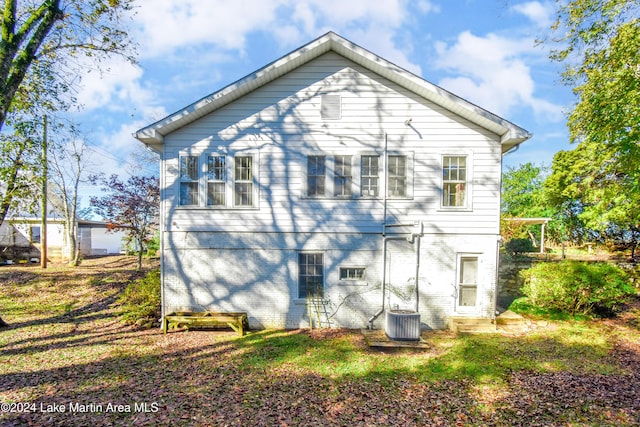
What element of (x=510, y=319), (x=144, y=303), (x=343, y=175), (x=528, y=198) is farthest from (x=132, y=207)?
(x=528, y=198)

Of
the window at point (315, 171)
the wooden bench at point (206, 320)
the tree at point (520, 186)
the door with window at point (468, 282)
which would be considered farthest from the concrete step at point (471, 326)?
the tree at point (520, 186)

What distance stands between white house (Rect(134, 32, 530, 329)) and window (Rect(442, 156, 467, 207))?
1.3 inches

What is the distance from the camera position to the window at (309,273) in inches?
378

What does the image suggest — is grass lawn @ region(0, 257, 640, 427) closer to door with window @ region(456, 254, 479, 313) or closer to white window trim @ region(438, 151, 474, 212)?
door with window @ region(456, 254, 479, 313)

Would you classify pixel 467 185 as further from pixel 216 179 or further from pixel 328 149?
pixel 216 179

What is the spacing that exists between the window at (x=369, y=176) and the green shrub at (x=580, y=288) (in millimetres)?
6529

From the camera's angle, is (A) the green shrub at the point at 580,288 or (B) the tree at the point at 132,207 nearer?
(A) the green shrub at the point at 580,288

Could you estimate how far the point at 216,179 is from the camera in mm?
9617

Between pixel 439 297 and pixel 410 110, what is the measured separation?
19.6ft

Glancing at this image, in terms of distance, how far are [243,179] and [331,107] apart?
3622 millimetres

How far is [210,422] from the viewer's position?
16.6ft

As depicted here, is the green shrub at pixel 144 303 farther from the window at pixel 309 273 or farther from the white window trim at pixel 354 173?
Answer: the white window trim at pixel 354 173

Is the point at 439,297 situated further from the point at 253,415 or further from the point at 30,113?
the point at 30,113

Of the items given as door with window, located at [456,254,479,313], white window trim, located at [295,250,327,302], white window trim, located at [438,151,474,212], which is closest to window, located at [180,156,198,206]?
white window trim, located at [295,250,327,302]
